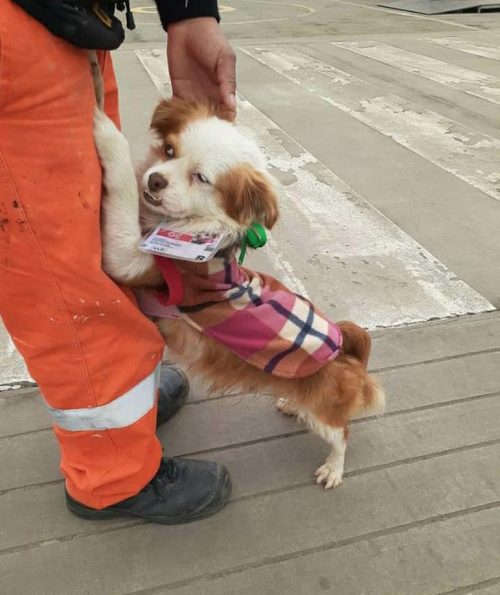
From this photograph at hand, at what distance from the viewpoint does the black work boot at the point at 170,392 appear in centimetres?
227

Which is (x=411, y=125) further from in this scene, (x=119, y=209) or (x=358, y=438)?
(x=119, y=209)

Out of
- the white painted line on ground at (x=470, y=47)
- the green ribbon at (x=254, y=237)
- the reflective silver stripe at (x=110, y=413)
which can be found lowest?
the white painted line on ground at (x=470, y=47)

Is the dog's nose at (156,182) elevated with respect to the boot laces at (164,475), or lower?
elevated

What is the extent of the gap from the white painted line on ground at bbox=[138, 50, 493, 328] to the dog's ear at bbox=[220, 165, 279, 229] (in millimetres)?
1347

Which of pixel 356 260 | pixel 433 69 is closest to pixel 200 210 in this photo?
pixel 356 260

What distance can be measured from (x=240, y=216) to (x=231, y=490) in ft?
3.20

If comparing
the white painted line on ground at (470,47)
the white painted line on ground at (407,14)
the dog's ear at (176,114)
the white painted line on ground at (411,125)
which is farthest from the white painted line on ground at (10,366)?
the white painted line on ground at (407,14)

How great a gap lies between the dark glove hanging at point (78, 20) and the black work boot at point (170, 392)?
4.44ft

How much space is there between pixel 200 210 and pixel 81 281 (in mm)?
415

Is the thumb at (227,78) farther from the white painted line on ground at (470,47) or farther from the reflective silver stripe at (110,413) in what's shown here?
the white painted line on ground at (470,47)

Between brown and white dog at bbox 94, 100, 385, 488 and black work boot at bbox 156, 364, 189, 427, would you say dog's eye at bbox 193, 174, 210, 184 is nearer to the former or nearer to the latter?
brown and white dog at bbox 94, 100, 385, 488

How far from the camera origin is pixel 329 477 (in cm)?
203

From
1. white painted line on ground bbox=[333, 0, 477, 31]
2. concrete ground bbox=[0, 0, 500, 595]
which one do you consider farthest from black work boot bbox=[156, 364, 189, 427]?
white painted line on ground bbox=[333, 0, 477, 31]

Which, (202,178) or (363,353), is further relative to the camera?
(363,353)
